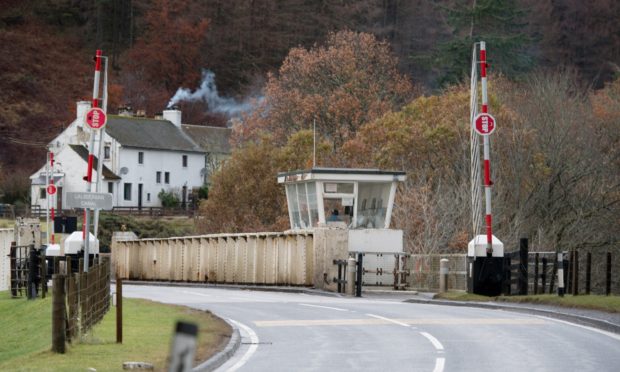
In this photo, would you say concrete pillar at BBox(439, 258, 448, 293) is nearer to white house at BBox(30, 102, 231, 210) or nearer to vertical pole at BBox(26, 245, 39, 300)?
vertical pole at BBox(26, 245, 39, 300)

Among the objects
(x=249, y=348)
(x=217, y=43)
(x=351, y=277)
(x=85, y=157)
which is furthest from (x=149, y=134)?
(x=249, y=348)

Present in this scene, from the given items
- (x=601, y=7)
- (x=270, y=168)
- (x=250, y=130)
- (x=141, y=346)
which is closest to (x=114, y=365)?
(x=141, y=346)

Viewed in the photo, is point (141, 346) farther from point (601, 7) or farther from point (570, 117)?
point (601, 7)

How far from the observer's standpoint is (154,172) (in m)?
107

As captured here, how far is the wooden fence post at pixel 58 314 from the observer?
18109 millimetres

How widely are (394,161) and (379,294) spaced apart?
2394cm

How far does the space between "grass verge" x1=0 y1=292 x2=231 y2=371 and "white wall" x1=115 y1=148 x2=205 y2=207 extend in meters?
72.1

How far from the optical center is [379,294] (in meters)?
37.1

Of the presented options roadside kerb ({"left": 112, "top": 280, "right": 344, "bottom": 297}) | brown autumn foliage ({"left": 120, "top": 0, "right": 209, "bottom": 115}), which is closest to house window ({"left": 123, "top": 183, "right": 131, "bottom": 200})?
brown autumn foliage ({"left": 120, "top": 0, "right": 209, "bottom": 115})

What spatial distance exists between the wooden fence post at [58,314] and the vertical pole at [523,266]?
15.1 metres

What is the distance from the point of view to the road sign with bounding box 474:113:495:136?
1210 inches

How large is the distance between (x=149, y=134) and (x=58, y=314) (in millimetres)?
90440

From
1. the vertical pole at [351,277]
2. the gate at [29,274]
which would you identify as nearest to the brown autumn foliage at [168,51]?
the gate at [29,274]

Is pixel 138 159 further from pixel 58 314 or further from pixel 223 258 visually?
pixel 58 314
